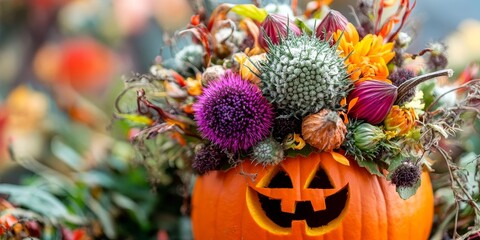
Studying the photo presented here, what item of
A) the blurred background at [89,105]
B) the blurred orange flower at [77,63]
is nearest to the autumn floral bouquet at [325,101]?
the blurred background at [89,105]

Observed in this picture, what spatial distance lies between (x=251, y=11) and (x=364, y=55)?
0.77 ft

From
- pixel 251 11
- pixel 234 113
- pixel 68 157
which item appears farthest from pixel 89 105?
pixel 234 113

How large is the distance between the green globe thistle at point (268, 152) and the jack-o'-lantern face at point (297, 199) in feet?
0.08

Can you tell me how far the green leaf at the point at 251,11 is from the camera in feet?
3.68

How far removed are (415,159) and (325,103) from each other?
0.17 m

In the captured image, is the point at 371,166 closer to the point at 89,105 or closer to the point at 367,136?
the point at 367,136

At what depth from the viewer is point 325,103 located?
0.98m

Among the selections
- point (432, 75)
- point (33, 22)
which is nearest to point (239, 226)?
point (432, 75)

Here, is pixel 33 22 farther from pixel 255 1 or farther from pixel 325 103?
pixel 325 103

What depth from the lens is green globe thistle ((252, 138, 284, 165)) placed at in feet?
3.28

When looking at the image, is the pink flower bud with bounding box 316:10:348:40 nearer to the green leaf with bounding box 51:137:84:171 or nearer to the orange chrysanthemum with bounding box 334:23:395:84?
the orange chrysanthemum with bounding box 334:23:395:84

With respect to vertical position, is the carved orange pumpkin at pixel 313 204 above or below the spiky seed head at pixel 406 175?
below

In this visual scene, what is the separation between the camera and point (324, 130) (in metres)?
0.96

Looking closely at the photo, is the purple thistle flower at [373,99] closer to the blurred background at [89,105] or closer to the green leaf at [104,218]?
the blurred background at [89,105]
